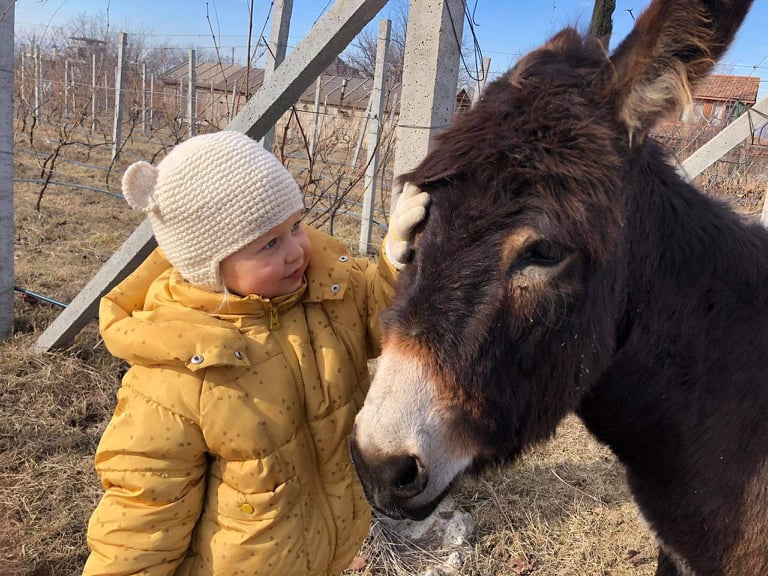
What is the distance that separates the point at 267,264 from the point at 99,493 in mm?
2243

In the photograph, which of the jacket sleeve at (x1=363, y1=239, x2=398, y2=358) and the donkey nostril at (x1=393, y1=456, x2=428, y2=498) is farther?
the jacket sleeve at (x1=363, y1=239, x2=398, y2=358)

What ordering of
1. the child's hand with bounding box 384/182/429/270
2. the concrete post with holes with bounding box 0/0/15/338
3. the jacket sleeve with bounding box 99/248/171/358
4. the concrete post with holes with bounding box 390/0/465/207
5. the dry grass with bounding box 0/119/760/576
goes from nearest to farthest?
the child's hand with bounding box 384/182/429/270
the jacket sleeve with bounding box 99/248/171/358
the concrete post with holes with bounding box 390/0/465/207
the dry grass with bounding box 0/119/760/576
the concrete post with holes with bounding box 0/0/15/338

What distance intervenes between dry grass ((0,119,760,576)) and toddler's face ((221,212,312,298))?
139cm

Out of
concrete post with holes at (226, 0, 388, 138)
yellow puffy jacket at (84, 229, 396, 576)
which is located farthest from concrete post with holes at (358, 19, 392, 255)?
yellow puffy jacket at (84, 229, 396, 576)

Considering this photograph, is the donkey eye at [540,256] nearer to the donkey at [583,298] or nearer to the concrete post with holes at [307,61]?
the donkey at [583,298]

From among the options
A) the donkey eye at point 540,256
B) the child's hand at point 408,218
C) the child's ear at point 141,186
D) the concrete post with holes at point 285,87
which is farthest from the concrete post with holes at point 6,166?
the donkey eye at point 540,256

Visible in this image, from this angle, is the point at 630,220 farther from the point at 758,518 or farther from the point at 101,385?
the point at 101,385

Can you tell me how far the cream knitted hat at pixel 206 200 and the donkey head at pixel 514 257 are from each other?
0.50 m

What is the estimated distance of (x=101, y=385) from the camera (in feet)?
12.4

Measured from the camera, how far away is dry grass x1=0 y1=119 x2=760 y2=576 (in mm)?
2762

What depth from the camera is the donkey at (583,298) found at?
130cm

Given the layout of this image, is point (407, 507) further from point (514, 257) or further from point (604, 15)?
point (604, 15)

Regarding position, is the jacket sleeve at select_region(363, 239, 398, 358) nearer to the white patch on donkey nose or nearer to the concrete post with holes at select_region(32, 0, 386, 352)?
the white patch on donkey nose

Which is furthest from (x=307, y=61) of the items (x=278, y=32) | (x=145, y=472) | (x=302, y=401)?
(x=145, y=472)
